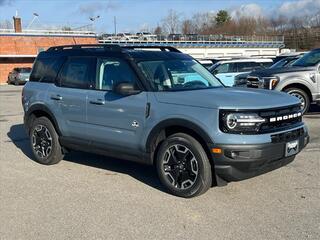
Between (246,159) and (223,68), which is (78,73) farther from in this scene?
(223,68)

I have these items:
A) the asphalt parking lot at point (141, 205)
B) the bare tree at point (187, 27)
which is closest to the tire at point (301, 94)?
the asphalt parking lot at point (141, 205)

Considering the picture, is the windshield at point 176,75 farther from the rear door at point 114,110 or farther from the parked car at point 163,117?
the rear door at point 114,110

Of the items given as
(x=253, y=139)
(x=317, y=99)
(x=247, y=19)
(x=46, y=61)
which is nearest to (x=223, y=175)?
(x=253, y=139)

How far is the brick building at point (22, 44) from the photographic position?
4797 cm

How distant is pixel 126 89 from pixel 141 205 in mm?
1513

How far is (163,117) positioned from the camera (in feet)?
18.6

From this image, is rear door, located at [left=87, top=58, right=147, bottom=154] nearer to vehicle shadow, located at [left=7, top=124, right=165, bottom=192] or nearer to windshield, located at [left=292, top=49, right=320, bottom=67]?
vehicle shadow, located at [left=7, top=124, right=165, bottom=192]

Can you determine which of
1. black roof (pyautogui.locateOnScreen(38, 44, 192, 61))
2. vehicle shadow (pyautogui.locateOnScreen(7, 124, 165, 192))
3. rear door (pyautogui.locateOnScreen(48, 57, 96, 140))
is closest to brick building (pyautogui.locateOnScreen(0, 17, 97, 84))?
vehicle shadow (pyautogui.locateOnScreen(7, 124, 165, 192))

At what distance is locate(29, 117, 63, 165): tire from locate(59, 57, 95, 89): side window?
77 centimetres

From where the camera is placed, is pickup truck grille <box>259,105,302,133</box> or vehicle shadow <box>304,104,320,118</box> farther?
vehicle shadow <box>304,104,320,118</box>

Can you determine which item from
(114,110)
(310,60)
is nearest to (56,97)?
(114,110)

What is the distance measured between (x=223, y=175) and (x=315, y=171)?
1.99 m

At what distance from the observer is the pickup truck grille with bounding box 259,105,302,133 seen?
5.28 metres

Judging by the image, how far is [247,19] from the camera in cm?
12812
